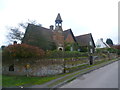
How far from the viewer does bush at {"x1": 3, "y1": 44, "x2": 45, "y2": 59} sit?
10070 mm

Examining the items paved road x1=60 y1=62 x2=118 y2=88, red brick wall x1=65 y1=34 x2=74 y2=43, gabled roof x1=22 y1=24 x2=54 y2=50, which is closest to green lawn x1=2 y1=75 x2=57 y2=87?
paved road x1=60 y1=62 x2=118 y2=88

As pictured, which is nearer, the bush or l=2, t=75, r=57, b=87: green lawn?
l=2, t=75, r=57, b=87: green lawn

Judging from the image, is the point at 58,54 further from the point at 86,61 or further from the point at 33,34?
the point at 86,61

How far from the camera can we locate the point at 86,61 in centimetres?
1741

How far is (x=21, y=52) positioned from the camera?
33.5 ft

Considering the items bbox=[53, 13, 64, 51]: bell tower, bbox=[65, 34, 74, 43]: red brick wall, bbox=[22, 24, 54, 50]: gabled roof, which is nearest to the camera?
bbox=[22, 24, 54, 50]: gabled roof

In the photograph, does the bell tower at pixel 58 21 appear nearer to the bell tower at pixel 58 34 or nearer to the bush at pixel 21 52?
the bell tower at pixel 58 34

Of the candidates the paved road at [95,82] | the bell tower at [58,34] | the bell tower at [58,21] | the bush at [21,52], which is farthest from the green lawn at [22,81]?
the bell tower at [58,21]

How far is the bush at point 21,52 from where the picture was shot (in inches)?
396

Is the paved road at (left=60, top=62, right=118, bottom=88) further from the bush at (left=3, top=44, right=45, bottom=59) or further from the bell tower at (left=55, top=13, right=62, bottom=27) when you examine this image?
the bell tower at (left=55, top=13, right=62, bottom=27)

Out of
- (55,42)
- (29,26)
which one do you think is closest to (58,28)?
(55,42)

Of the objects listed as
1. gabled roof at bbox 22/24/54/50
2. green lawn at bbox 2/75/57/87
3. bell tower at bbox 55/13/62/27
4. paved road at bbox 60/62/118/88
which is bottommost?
green lawn at bbox 2/75/57/87

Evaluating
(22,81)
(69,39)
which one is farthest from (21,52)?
(69,39)

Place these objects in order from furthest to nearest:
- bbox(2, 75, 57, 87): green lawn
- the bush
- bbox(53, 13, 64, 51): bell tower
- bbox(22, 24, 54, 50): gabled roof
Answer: bbox(53, 13, 64, 51): bell tower, bbox(22, 24, 54, 50): gabled roof, the bush, bbox(2, 75, 57, 87): green lawn
